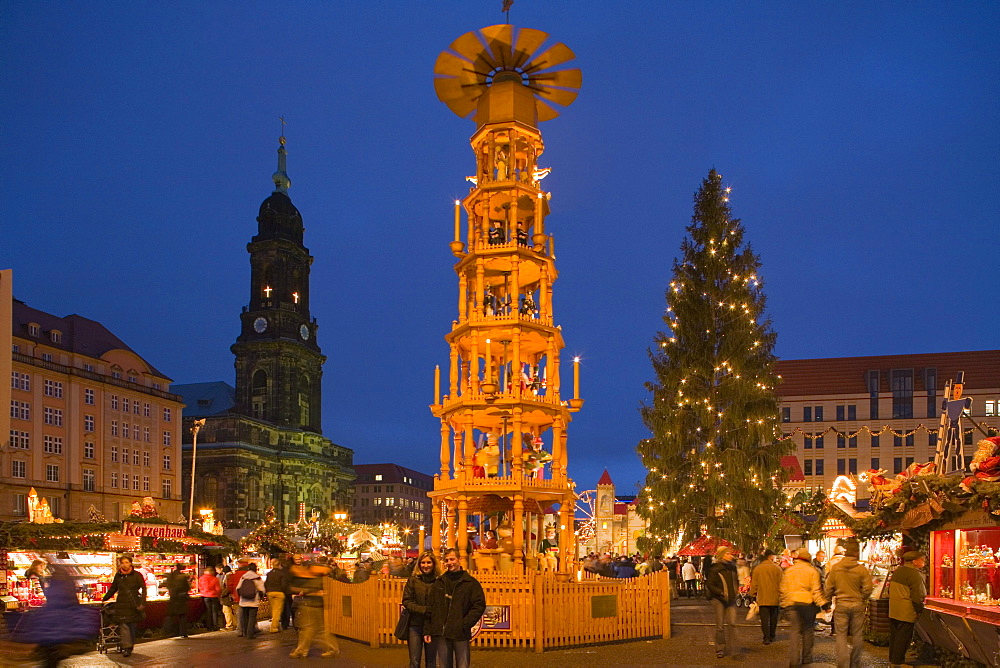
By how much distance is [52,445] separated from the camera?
68125 millimetres

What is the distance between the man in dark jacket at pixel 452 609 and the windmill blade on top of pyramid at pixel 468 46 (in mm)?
13223

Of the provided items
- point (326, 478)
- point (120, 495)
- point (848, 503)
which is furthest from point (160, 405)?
point (848, 503)

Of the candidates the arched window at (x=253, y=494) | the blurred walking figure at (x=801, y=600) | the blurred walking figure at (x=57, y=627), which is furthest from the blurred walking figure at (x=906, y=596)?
the arched window at (x=253, y=494)

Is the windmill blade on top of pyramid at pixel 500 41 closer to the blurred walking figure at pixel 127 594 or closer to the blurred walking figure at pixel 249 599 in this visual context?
the blurred walking figure at pixel 249 599

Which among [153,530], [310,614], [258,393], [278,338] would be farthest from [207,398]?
[310,614]

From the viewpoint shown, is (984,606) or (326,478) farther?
(326,478)

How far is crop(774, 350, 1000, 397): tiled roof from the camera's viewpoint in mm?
80562

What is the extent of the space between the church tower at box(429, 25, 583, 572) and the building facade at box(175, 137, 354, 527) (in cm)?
8533

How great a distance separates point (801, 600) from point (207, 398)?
10817 cm

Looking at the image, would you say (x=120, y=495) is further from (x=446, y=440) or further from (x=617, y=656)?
(x=617, y=656)

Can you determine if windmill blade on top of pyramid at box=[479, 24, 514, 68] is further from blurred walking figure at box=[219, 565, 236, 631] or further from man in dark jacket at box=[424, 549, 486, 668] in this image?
man in dark jacket at box=[424, 549, 486, 668]

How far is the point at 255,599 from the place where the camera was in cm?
1850

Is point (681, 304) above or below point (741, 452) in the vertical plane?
above

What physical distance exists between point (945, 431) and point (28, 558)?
56.4ft
